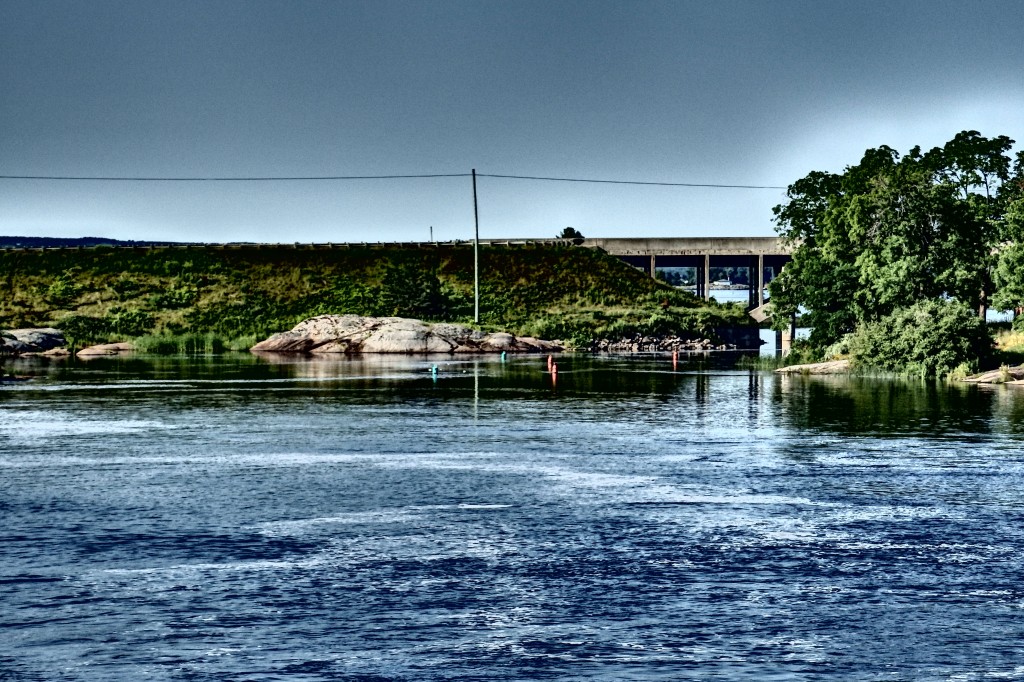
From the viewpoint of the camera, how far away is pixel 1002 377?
5791 cm

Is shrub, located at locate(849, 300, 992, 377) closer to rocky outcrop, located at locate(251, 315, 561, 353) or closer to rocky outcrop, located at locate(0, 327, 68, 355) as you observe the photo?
rocky outcrop, located at locate(251, 315, 561, 353)

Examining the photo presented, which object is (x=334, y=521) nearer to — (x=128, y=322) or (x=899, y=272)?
(x=899, y=272)

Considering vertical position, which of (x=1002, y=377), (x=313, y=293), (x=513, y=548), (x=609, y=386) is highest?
(x=313, y=293)

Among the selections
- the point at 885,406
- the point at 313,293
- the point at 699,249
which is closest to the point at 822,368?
the point at 885,406

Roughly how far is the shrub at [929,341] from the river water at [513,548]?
21.2m

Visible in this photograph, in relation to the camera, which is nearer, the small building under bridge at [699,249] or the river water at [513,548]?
the river water at [513,548]

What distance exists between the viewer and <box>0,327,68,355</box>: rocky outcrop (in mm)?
104062

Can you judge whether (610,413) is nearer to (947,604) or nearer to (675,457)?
(675,457)

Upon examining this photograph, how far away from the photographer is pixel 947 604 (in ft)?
51.5

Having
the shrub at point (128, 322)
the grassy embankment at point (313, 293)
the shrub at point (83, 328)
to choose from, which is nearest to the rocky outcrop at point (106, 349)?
the grassy embankment at point (313, 293)

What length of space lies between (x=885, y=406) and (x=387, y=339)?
62.2 m

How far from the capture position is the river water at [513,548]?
1372 cm

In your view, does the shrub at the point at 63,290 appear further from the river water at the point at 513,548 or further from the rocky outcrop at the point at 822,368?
the river water at the point at 513,548

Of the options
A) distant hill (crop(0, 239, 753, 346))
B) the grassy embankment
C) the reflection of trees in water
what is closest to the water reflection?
the reflection of trees in water
